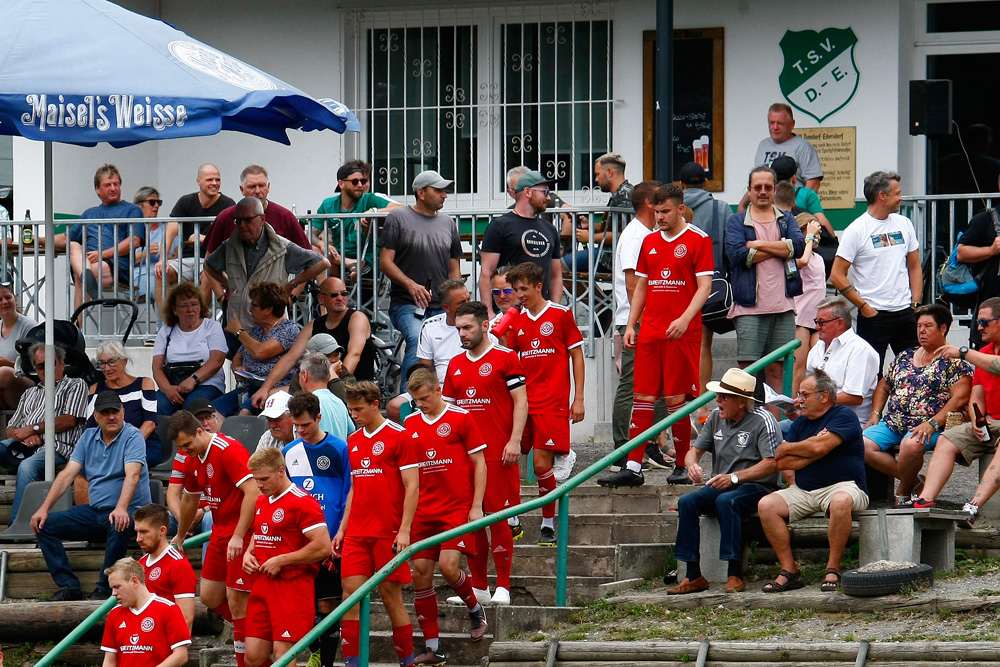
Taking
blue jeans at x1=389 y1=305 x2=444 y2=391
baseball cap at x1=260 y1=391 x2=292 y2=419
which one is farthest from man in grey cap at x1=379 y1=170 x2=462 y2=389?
baseball cap at x1=260 y1=391 x2=292 y2=419

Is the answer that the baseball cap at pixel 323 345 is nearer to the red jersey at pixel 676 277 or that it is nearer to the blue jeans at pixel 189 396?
the blue jeans at pixel 189 396

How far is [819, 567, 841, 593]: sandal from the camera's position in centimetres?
897

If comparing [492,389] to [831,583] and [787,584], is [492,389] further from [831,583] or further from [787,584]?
[831,583]

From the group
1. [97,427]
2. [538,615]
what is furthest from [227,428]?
[538,615]

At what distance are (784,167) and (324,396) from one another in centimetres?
480

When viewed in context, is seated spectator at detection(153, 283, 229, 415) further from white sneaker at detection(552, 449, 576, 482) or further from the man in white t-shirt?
the man in white t-shirt

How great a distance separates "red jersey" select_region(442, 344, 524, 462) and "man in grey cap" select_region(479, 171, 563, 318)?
208 cm

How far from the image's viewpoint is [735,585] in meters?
9.20

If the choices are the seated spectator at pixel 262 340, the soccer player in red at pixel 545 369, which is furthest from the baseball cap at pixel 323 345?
the soccer player in red at pixel 545 369

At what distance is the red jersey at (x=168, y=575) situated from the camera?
857cm

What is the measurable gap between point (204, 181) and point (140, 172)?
3.44 metres

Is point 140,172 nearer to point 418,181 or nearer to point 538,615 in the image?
point 418,181

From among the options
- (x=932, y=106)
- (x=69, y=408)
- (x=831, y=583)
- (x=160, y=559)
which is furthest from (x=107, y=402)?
(x=932, y=106)

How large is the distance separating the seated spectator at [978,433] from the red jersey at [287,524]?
375cm
